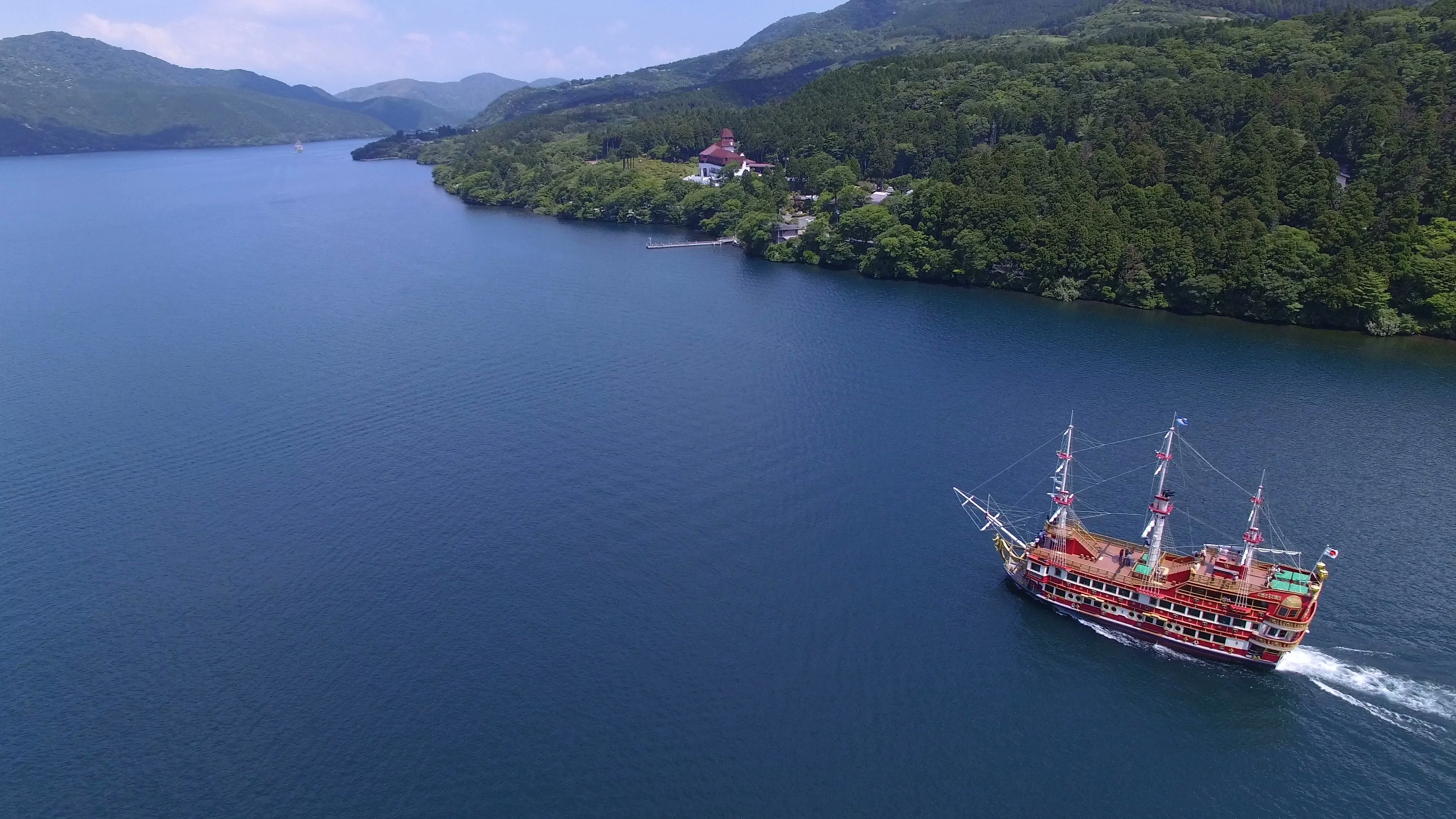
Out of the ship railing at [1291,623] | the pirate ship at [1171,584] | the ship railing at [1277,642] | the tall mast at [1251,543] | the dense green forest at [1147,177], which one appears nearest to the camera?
the ship railing at [1291,623]

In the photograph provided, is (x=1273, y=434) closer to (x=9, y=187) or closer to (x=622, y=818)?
(x=622, y=818)

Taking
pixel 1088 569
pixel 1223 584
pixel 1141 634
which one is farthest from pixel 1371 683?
pixel 1088 569

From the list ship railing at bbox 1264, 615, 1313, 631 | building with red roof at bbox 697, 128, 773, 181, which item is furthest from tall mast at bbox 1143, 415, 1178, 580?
building with red roof at bbox 697, 128, 773, 181

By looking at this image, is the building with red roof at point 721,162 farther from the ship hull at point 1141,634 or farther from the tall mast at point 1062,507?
the ship hull at point 1141,634

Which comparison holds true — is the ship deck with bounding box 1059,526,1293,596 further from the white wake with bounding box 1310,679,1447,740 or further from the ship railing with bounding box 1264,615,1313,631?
the white wake with bounding box 1310,679,1447,740

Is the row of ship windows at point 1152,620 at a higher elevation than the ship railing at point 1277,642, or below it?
below

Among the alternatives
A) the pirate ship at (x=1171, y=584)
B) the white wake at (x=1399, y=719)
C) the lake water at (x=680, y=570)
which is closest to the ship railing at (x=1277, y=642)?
the pirate ship at (x=1171, y=584)

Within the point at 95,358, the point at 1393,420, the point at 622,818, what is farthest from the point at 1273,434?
the point at 95,358
